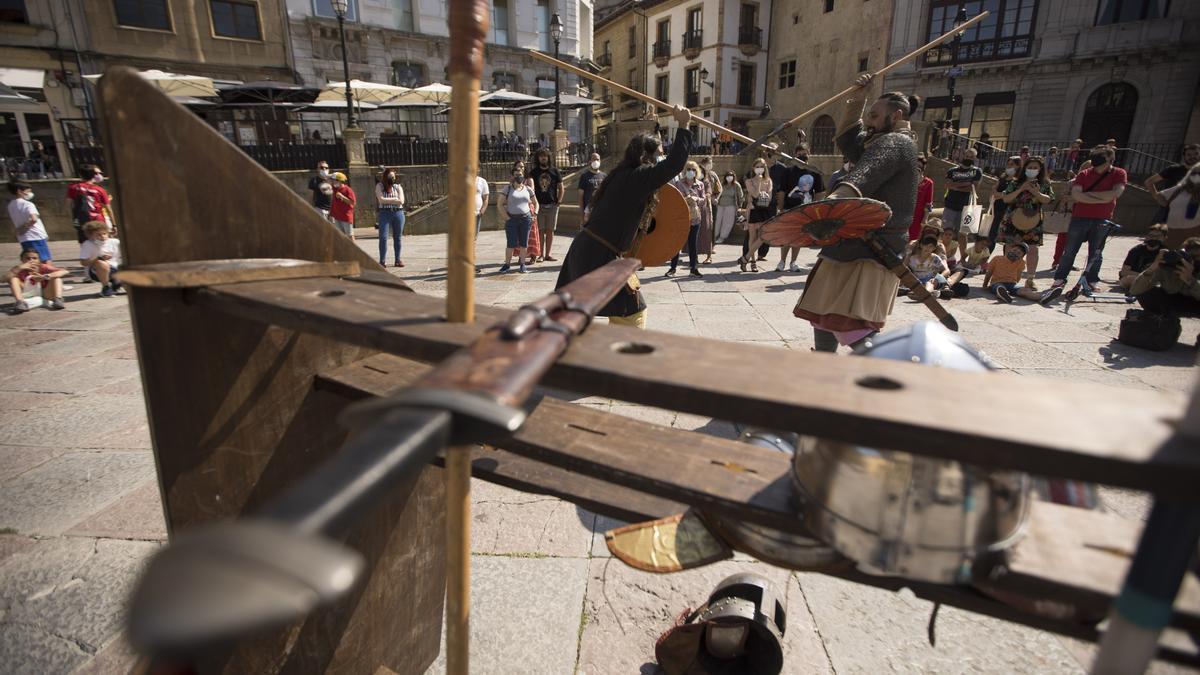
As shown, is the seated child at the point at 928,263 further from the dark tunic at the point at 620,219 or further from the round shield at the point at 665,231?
the dark tunic at the point at 620,219

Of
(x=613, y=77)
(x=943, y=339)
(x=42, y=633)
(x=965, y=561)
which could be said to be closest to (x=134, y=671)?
(x=42, y=633)

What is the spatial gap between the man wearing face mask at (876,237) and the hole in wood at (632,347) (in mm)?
2467

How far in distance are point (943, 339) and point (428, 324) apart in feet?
3.59

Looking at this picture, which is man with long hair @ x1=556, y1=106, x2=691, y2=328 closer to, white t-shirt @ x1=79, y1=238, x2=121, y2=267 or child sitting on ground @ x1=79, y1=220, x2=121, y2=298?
child sitting on ground @ x1=79, y1=220, x2=121, y2=298

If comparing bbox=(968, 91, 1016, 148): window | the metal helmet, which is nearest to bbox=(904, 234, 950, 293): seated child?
the metal helmet

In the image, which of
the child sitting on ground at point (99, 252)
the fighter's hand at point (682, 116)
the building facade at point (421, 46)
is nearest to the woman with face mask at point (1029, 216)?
the fighter's hand at point (682, 116)

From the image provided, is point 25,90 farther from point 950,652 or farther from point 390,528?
point 950,652

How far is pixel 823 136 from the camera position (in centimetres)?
2206

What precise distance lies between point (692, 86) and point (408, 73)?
17.4 m

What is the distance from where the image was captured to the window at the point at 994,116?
23.3 meters

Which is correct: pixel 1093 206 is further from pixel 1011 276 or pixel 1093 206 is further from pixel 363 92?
pixel 363 92

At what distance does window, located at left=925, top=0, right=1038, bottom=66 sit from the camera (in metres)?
22.4

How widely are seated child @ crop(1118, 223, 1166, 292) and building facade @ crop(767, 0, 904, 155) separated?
52.9 ft

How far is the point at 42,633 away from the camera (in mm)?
1868
